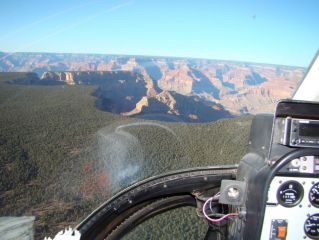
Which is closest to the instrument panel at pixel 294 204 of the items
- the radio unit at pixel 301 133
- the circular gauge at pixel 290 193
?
the circular gauge at pixel 290 193

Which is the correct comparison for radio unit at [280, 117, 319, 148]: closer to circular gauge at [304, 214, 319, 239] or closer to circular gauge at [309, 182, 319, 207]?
circular gauge at [309, 182, 319, 207]

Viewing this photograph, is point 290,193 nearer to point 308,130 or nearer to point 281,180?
point 281,180

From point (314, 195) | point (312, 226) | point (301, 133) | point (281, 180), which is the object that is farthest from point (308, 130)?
point (312, 226)

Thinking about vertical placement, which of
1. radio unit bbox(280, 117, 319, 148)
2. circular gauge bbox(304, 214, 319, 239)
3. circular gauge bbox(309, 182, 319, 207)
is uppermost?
radio unit bbox(280, 117, 319, 148)

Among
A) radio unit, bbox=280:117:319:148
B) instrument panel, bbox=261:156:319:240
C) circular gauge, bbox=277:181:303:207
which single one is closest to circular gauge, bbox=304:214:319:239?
instrument panel, bbox=261:156:319:240

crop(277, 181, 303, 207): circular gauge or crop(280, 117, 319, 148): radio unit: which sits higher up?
crop(280, 117, 319, 148): radio unit

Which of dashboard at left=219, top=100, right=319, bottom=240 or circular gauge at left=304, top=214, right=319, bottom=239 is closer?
dashboard at left=219, top=100, right=319, bottom=240

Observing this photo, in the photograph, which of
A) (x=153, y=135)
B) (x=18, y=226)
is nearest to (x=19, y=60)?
(x=153, y=135)
